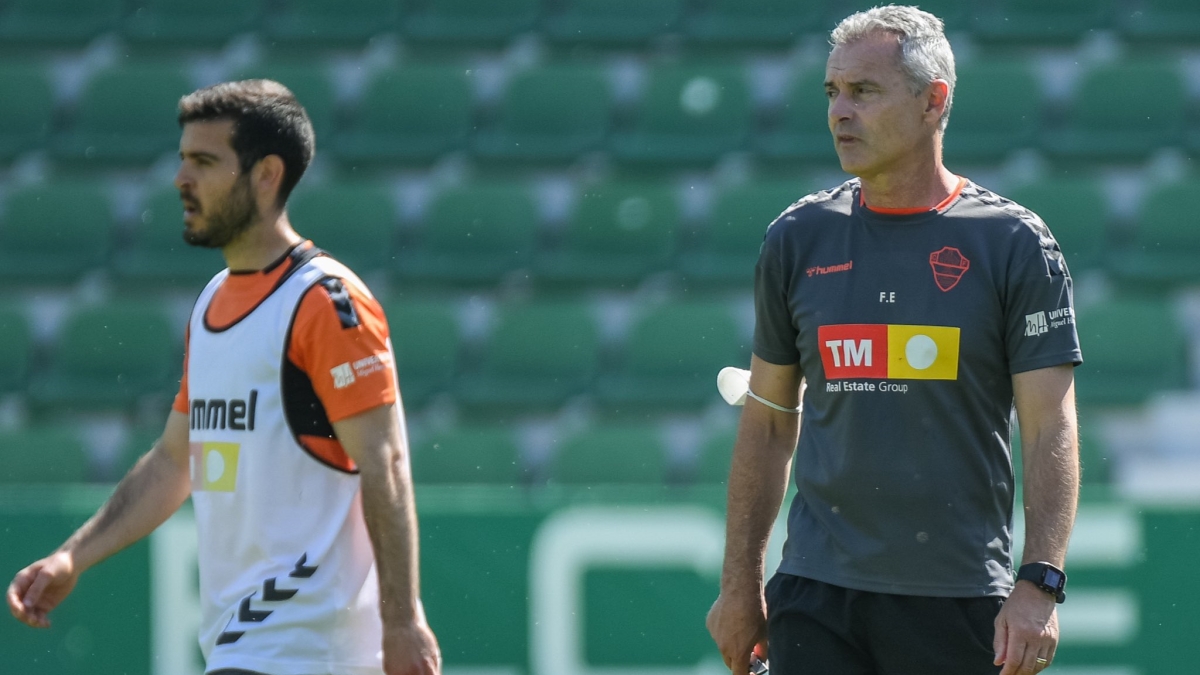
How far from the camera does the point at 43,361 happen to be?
8289mm

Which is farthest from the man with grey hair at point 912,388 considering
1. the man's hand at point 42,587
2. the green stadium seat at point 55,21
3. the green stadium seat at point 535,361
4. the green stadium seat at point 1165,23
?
the green stadium seat at point 55,21

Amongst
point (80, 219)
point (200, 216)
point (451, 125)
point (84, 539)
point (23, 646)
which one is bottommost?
point (23, 646)

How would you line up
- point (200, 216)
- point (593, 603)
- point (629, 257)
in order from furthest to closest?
point (629, 257) → point (593, 603) → point (200, 216)

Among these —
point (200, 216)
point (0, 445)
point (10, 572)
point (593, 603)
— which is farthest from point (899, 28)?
point (0, 445)

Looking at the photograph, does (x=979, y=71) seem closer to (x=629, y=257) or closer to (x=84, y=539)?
(x=629, y=257)

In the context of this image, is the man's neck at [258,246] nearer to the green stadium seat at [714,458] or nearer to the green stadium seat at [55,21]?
the green stadium seat at [714,458]

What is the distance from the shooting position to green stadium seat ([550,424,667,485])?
723cm

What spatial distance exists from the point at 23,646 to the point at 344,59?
4.99 m

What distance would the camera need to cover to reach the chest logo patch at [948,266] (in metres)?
2.80

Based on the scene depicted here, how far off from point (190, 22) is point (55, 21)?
34.0 inches

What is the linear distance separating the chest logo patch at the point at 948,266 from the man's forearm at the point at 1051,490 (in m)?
0.32

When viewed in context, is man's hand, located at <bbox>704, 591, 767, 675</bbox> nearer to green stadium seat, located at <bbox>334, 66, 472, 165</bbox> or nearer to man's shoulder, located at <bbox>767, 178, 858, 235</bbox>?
man's shoulder, located at <bbox>767, 178, 858, 235</bbox>

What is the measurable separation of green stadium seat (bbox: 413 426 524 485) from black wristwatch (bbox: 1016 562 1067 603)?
188 inches

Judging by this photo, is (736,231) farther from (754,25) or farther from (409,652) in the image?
(409,652)
